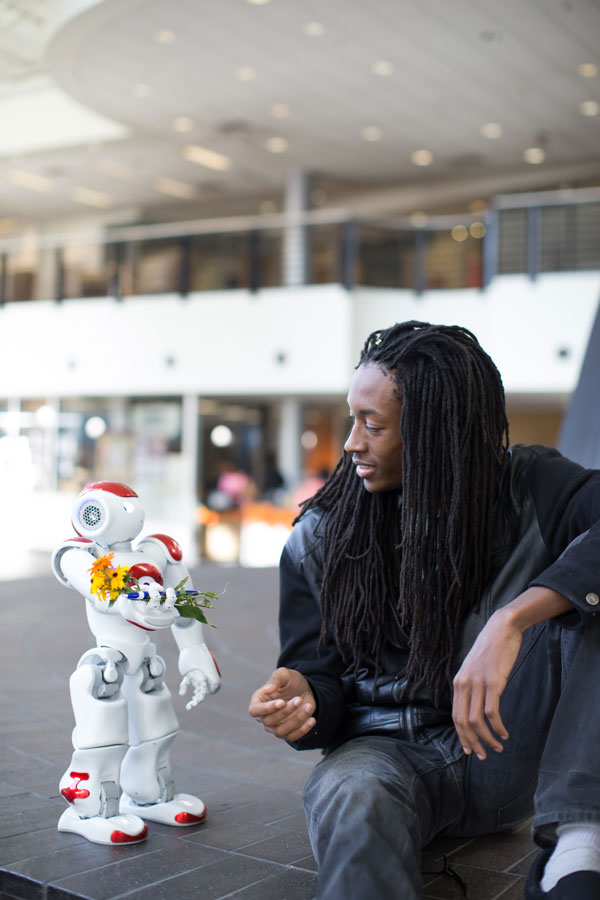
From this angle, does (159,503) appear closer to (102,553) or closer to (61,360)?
(61,360)

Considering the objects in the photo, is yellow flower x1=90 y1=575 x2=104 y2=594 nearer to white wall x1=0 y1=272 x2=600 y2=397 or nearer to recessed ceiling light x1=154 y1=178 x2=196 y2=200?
white wall x1=0 y1=272 x2=600 y2=397

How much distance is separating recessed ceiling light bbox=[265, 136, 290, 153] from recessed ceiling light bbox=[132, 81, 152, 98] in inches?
92.2

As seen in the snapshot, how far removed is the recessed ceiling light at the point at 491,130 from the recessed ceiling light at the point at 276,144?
3.11 meters

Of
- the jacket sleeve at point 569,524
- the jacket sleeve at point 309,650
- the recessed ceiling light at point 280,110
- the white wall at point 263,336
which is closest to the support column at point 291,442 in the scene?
the white wall at point 263,336

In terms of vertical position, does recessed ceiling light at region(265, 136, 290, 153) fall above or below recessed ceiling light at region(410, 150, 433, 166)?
above

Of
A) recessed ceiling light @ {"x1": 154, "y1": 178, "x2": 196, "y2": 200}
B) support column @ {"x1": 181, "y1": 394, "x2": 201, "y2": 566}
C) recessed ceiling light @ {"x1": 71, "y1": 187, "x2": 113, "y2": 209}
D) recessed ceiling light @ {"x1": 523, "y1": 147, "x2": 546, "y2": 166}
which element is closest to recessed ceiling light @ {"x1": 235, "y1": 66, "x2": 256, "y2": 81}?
support column @ {"x1": 181, "y1": 394, "x2": 201, "y2": 566}

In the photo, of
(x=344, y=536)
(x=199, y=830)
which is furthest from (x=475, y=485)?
(x=199, y=830)

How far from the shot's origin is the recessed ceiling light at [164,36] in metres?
10.9

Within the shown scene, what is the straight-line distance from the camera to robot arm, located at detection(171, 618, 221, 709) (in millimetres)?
2129

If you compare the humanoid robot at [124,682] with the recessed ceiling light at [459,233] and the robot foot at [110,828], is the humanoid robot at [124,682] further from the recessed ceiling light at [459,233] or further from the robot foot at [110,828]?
the recessed ceiling light at [459,233]

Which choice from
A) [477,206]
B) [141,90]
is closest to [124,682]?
[141,90]

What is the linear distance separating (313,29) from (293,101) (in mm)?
2334

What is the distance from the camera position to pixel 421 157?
50.9ft

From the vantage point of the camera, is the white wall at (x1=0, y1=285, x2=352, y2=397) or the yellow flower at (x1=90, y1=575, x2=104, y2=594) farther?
the white wall at (x1=0, y1=285, x2=352, y2=397)
